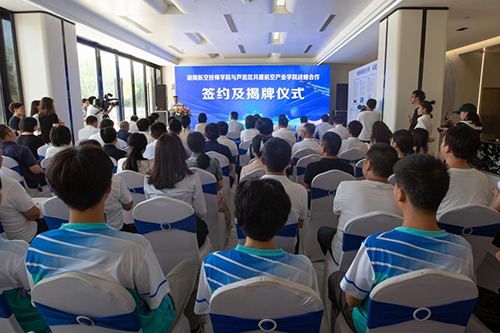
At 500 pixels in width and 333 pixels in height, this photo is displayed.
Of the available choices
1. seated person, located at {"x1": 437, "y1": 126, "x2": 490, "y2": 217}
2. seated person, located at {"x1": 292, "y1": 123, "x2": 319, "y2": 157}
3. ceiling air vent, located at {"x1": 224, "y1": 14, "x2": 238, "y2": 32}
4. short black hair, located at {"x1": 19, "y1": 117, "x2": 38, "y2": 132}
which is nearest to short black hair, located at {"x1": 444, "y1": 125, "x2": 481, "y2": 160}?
seated person, located at {"x1": 437, "y1": 126, "x2": 490, "y2": 217}

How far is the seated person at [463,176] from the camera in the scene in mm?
2197

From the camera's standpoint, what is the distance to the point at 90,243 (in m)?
1.18

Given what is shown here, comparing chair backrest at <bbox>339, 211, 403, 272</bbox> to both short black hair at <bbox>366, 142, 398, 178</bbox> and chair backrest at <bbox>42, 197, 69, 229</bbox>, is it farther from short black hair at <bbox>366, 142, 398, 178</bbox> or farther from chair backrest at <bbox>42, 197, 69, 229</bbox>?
chair backrest at <bbox>42, 197, 69, 229</bbox>

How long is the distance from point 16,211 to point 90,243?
1.38 meters

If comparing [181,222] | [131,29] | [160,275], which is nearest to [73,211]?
[160,275]

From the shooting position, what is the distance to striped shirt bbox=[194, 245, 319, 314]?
1167 mm

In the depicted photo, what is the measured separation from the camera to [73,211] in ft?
4.07

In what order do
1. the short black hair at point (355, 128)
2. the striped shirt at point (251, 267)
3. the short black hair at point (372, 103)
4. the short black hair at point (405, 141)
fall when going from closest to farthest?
the striped shirt at point (251, 267)
the short black hair at point (405, 141)
the short black hair at point (355, 128)
the short black hair at point (372, 103)

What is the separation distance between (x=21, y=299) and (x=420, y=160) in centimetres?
176

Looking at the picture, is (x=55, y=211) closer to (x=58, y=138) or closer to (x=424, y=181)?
(x=58, y=138)

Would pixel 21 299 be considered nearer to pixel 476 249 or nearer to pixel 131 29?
pixel 476 249

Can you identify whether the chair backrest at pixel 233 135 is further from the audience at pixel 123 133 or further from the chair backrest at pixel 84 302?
the chair backrest at pixel 84 302

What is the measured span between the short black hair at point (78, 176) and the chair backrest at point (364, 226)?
3.96 feet

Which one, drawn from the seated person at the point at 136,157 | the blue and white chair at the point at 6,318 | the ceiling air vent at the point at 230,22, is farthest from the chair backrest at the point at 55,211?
the ceiling air vent at the point at 230,22
